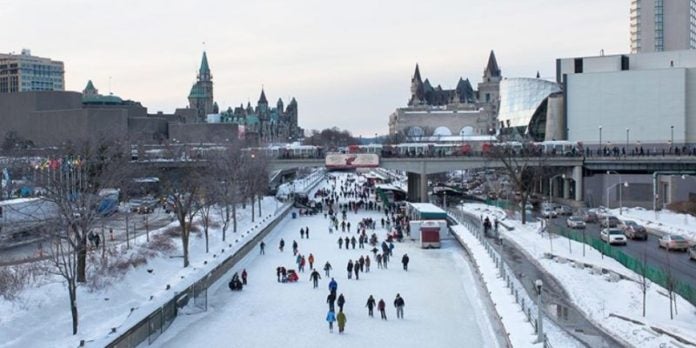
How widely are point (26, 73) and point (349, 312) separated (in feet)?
597

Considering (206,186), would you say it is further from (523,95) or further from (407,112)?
(407,112)

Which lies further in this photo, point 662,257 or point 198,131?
point 198,131

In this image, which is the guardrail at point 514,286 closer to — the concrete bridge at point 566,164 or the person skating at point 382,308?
the person skating at point 382,308

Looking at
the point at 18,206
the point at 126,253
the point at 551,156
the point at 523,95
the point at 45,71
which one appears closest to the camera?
the point at 126,253

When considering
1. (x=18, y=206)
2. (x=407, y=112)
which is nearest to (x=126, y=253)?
A: (x=18, y=206)

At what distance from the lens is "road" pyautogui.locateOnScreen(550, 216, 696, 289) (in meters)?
26.5

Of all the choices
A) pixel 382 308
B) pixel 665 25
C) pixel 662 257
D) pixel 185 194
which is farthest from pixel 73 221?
pixel 665 25

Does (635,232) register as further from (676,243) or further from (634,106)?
(634,106)

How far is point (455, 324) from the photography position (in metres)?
22.0

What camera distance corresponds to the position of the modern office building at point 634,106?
258 ft

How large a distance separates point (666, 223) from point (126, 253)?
29.0m

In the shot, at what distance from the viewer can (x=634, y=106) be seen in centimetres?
7944

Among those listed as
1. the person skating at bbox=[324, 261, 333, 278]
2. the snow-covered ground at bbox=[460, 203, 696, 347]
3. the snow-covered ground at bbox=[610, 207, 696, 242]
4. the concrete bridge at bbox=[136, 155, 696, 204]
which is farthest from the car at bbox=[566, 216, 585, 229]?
the person skating at bbox=[324, 261, 333, 278]

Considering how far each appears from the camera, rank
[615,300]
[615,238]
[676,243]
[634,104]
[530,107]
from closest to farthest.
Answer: [615,300]
[676,243]
[615,238]
[634,104]
[530,107]
